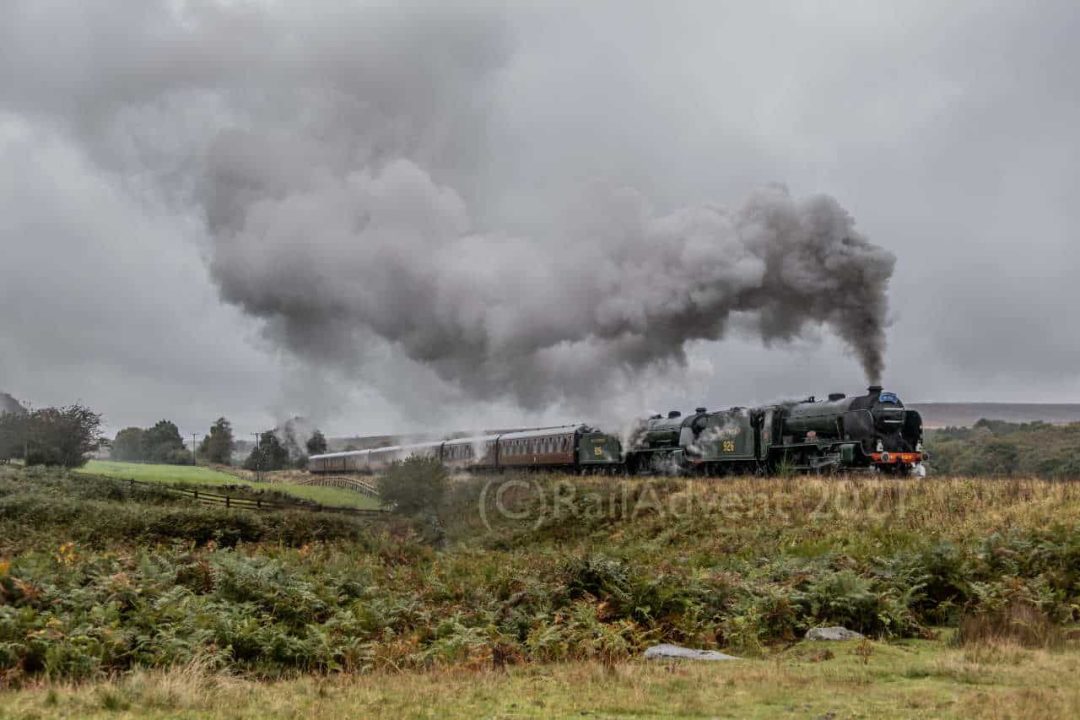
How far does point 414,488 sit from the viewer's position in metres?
39.3

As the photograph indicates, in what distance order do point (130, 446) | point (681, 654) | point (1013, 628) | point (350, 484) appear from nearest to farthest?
point (681, 654)
point (1013, 628)
point (350, 484)
point (130, 446)

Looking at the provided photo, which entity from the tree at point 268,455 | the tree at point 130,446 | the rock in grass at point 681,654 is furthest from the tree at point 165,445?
the rock in grass at point 681,654

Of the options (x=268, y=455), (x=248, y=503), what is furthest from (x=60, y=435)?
(x=268, y=455)

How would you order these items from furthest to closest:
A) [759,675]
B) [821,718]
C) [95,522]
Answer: [95,522], [759,675], [821,718]

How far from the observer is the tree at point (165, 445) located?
9425 cm

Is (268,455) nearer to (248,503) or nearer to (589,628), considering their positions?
(248,503)

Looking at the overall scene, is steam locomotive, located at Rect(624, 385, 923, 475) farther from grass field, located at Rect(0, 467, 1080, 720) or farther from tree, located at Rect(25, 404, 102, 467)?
tree, located at Rect(25, 404, 102, 467)

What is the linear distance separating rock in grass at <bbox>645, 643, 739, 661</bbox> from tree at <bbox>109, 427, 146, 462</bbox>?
10063 centimetres

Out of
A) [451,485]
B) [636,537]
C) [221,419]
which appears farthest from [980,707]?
[221,419]

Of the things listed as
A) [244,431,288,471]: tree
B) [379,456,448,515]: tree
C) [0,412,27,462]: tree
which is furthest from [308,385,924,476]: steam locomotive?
[244,431,288,471]: tree

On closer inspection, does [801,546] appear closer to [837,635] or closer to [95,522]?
[837,635]

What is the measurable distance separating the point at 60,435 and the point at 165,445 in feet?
160

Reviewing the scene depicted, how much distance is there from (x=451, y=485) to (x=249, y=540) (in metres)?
12.7

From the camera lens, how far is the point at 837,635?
41.0 feet
